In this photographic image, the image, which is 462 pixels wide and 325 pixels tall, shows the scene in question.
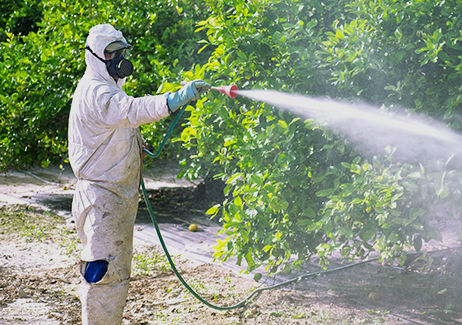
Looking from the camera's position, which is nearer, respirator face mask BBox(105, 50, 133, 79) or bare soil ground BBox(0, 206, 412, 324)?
respirator face mask BBox(105, 50, 133, 79)

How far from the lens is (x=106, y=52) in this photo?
2.78 meters

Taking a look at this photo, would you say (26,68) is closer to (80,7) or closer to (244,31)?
(80,7)

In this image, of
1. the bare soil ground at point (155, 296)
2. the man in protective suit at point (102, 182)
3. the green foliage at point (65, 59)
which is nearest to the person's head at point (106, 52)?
the man in protective suit at point (102, 182)

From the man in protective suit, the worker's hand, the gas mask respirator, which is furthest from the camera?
the gas mask respirator

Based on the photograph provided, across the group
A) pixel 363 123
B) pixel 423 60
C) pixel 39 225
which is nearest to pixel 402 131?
pixel 363 123

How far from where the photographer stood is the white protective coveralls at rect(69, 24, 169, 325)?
2633 mm

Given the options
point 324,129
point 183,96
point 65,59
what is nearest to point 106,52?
point 183,96

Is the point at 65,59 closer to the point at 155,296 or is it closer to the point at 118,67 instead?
the point at 155,296

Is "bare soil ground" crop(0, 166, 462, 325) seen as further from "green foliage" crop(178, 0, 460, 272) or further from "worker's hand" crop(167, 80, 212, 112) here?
"worker's hand" crop(167, 80, 212, 112)

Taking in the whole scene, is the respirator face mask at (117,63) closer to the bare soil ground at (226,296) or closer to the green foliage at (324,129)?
the green foliage at (324,129)

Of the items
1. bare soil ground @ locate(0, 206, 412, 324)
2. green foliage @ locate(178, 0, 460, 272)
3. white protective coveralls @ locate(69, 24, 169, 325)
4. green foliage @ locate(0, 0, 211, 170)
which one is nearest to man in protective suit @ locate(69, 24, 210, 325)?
white protective coveralls @ locate(69, 24, 169, 325)

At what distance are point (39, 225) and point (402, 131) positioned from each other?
15.9 ft

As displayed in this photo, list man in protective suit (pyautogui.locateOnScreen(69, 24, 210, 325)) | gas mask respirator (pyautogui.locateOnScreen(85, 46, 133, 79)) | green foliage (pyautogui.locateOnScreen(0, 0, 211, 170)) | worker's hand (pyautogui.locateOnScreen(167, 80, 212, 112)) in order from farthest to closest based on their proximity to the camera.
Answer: green foliage (pyautogui.locateOnScreen(0, 0, 211, 170))
gas mask respirator (pyautogui.locateOnScreen(85, 46, 133, 79))
man in protective suit (pyautogui.locateOnScreen(69, 24, 210, 325))
worker's hand (pyautogui.locateOnScreen(167, 80, 212, 112))

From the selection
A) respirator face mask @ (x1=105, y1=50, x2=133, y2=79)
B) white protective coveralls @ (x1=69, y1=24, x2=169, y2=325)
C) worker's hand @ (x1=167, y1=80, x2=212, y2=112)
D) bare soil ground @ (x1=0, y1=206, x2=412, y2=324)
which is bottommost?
bare soil ground @ (x1=0, y1=206, x2=412, y2=324)
